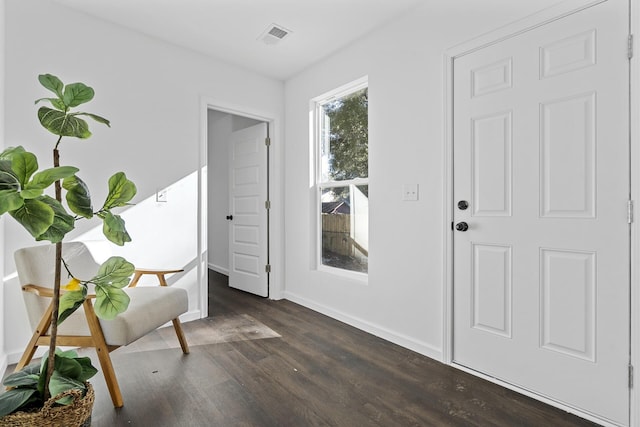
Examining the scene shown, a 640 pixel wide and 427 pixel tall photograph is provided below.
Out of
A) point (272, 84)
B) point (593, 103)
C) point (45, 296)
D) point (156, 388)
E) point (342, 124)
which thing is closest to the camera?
point (593, 103)

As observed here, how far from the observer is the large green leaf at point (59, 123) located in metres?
1.11

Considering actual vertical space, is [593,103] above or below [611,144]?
above

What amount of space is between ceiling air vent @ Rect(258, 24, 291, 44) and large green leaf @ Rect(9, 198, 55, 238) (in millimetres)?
2343

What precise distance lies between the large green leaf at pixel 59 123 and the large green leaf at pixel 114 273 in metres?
0.46

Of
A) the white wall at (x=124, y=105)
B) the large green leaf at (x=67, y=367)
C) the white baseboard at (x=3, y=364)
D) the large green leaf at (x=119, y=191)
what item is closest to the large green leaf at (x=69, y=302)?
the large green leaf at (x=67, y=367)

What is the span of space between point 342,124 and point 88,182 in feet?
7.11

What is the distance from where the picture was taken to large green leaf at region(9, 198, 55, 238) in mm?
933

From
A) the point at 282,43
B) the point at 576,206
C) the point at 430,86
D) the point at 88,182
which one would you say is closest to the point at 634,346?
the point at 576,206

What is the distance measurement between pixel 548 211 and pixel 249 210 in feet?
9.77

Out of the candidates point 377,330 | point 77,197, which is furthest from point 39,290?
point 377,330

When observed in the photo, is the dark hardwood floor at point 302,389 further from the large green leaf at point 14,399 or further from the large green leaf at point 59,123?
the large green leaf at point 59,123

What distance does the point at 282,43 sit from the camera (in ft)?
9.77

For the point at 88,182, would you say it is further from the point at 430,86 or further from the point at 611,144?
the point at 611,144

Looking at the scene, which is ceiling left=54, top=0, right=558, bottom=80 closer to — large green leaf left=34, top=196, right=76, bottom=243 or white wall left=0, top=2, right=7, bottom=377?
white wall left=0, top=2, right=7, bottom=377
